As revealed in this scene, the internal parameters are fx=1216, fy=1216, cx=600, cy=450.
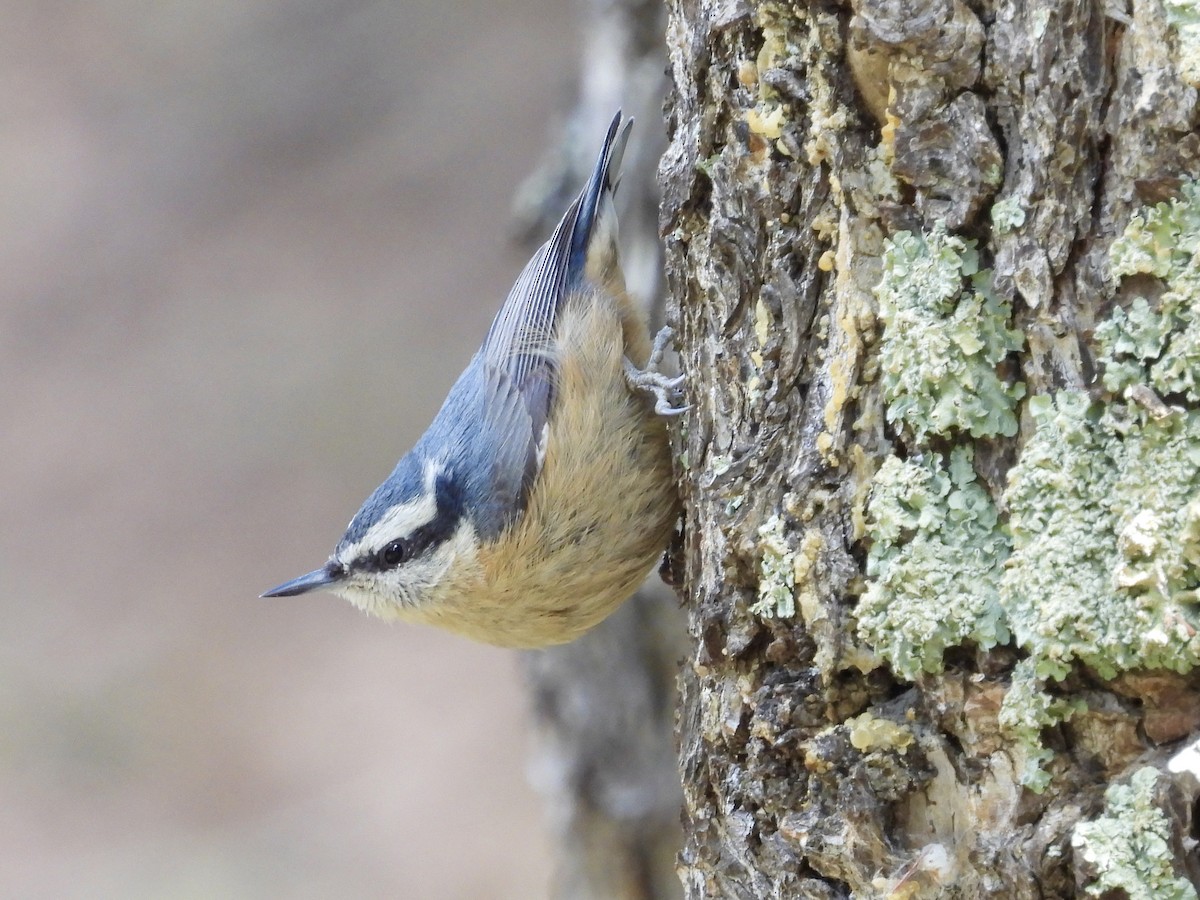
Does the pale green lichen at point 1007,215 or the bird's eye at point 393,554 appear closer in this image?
the pale green lichen at point 1007,215

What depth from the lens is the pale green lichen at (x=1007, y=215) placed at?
55.6 inches

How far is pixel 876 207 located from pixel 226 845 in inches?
168

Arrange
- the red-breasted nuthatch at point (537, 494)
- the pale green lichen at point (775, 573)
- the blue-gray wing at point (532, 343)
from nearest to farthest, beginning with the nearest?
the pale green lichen at point (775, 573)
the red-breasted nuthatch at point (537, 494)
the blue-gray wing at point (532, 343)

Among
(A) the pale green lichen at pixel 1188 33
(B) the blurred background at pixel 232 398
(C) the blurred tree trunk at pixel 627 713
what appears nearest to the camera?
(A) the pale green lichen at pixel 1188 33

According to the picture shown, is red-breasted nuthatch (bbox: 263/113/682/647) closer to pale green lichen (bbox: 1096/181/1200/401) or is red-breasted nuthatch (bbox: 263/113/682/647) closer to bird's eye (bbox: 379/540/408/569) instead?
bird's eye (bbox: 379/540/408/569)

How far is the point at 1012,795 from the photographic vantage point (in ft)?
4.67

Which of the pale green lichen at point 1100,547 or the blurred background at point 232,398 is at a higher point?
the blurred background at point 232,398

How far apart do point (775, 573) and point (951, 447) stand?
33cm

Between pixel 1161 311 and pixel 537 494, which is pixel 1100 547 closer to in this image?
pixel 1161 311

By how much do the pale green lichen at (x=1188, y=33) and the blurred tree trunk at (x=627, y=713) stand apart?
88.5 inches

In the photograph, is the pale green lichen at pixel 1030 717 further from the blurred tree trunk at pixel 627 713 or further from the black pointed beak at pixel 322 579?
the blurred tree trunk at pixel 627 713

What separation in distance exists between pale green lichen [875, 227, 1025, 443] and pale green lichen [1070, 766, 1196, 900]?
1.41 ft

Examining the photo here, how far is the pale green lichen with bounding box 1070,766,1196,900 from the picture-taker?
1.25 m

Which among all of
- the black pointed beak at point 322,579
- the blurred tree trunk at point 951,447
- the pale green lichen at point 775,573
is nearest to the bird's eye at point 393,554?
the black pointed beak at point 322,579
